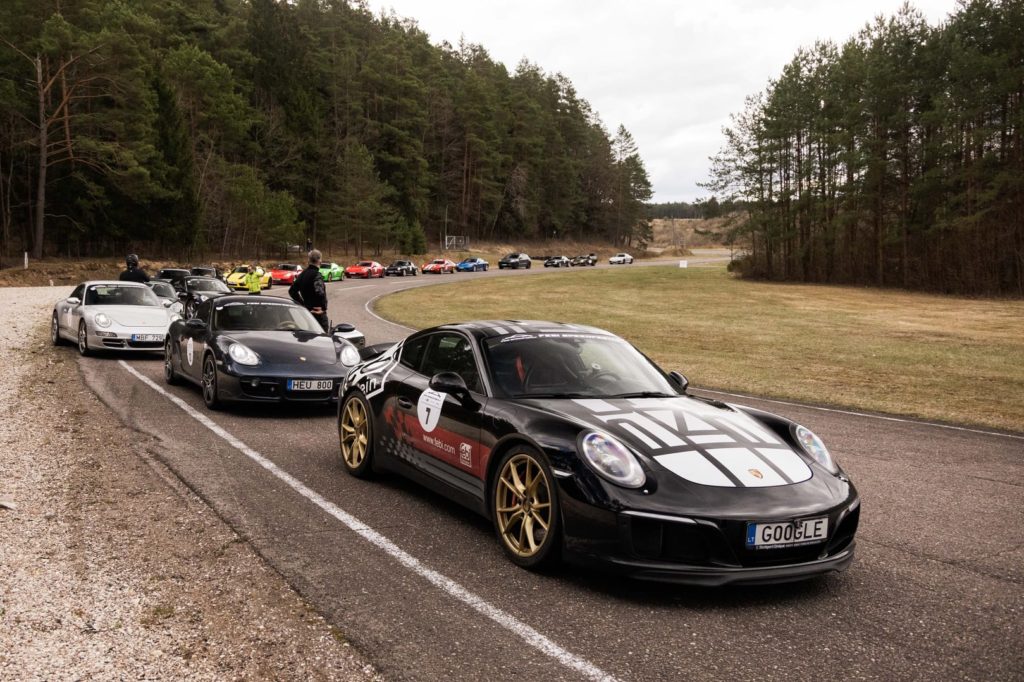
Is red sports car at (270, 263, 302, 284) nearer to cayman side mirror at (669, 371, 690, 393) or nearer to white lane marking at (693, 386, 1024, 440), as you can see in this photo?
white lane marking at (693, 386, 1024, 440)

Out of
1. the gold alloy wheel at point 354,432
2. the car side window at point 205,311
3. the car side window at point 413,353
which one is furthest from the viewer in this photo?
the car side window at point 205,311

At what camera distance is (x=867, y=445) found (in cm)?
887

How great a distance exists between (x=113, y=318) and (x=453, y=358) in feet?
35.4

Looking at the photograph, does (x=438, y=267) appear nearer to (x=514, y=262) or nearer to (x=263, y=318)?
(x=514, y=262)

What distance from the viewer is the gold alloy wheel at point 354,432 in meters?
6.76

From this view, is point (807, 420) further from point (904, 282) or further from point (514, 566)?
point (904, 282)

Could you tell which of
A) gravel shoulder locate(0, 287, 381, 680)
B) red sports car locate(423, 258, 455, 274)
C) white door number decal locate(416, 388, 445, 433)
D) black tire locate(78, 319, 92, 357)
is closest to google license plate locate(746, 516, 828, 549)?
gravel shoulder locate(0, 287, 381, 680)

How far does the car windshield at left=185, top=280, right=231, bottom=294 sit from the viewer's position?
25.0m

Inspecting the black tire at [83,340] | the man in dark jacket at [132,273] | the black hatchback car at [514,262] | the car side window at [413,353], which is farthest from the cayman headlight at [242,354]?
the black hatchback car at [514,262]

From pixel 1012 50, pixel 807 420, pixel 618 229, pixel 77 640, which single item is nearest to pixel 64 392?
pixel 77 640

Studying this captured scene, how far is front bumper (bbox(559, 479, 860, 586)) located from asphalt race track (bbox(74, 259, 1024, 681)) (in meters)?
0.19

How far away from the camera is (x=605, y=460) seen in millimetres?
4387

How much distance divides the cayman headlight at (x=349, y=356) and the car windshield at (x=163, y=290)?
12.2 m

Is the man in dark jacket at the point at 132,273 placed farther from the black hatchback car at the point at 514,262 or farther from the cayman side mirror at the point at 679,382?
the black hatchback car at the point at 514,262
